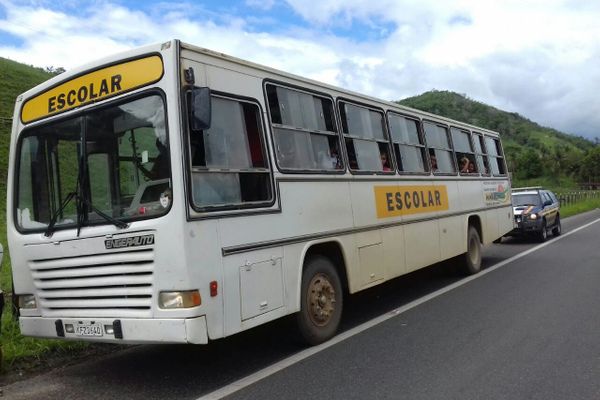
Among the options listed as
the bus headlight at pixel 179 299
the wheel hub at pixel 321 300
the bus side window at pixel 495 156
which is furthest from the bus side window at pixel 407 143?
the bus headlight at pixel 179 299

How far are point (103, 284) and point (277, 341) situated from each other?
225 cm

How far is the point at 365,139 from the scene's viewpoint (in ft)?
23.8

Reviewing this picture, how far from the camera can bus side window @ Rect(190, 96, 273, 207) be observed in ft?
15.4

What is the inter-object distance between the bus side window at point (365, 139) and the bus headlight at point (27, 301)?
3680mm

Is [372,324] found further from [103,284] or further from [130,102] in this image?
[130,102]

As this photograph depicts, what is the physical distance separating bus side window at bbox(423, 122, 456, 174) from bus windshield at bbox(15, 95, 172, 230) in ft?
18.2

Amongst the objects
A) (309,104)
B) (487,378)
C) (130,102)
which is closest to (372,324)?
(487,378)

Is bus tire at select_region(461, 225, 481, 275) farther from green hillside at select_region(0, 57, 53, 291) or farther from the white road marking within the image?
green hillside at select_region(0, 57, 53, 291)

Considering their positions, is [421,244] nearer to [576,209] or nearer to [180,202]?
[180,202]

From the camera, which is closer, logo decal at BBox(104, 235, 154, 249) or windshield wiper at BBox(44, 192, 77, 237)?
logo decal at BBox(104, 235, 154, 249)

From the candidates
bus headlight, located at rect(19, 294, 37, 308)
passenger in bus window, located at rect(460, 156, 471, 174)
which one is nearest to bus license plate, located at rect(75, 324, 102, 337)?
bus headlight, located at rect(19, 294, 37, 308)

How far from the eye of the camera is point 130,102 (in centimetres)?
482

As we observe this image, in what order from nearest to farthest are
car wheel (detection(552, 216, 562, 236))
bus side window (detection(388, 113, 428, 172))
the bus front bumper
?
the bus front bumper
bus side window (detection(388, 113, 428, 172))
car wheel (detection(552, 216, 562, 236))

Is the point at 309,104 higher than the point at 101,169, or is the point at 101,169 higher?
the point at 309,104
